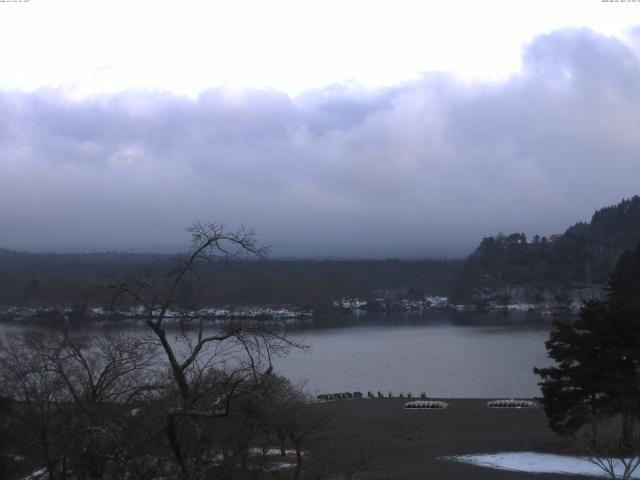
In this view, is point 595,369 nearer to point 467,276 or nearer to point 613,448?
point 613,448

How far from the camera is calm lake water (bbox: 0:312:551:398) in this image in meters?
27.3

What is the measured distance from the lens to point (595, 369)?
509 inches

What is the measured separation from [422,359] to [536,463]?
883 inches

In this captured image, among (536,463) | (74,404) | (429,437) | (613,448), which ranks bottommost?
(429,437)

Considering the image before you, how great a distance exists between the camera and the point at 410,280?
9950cm

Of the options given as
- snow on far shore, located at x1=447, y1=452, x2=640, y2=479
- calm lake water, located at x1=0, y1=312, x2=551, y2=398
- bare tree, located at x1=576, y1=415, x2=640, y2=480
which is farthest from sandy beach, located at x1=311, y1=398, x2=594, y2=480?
calm lake water, located at x1=0, y1=312, x2=551, y2=398

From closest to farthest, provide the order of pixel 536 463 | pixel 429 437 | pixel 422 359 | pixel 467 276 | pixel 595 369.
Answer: pixel 536 463 < pixel 595 369 < pixel 429 437 < pixel 422 359 < pixel 467 276

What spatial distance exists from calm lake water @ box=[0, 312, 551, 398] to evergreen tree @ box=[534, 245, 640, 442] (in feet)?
28.9

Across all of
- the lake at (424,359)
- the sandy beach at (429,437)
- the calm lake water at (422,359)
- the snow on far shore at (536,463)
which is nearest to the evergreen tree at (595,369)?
the snow on far shore at (536,463)

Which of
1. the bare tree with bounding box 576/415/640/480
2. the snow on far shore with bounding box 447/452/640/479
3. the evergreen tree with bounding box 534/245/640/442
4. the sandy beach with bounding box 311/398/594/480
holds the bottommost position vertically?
the sandy beach with bounding box 311/398/594/480

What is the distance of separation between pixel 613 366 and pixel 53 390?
9493 millimetres

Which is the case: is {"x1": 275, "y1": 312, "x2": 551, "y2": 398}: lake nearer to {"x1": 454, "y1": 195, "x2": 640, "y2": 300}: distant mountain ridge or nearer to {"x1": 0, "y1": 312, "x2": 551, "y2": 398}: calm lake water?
{"x1": 0, "y1": 312, "x2": 551, "y2": 398}: calm lake water

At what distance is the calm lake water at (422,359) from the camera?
27.3 m

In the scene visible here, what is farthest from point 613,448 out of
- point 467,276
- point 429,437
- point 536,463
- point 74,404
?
point 467,276
